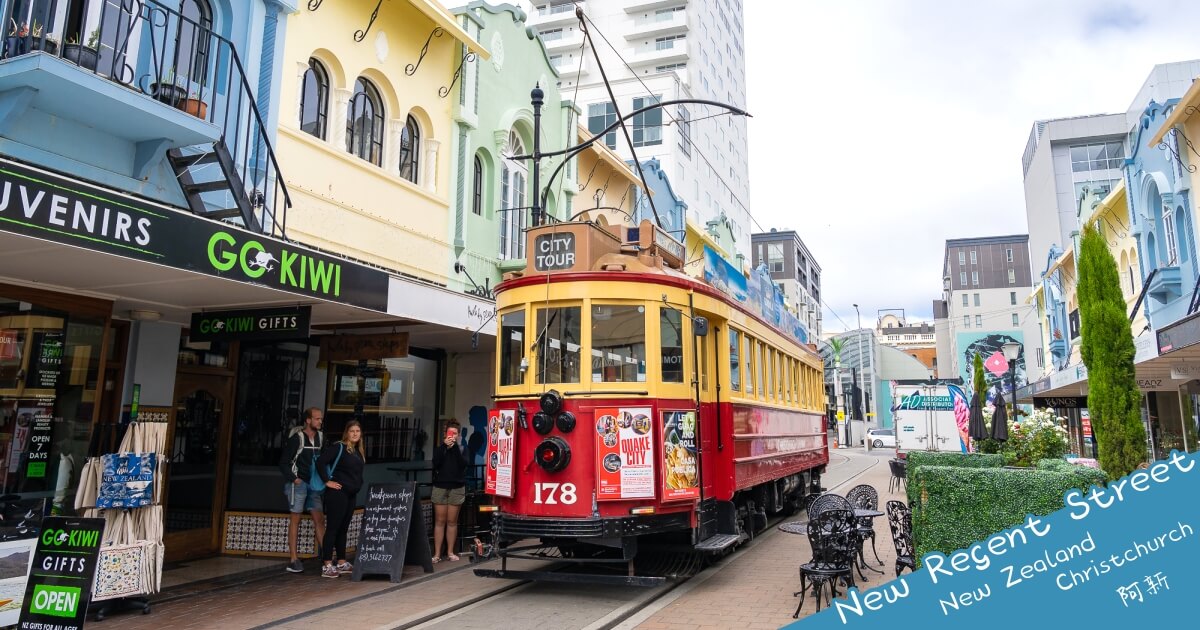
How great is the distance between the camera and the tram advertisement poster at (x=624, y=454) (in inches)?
297

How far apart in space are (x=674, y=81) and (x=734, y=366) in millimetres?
33930

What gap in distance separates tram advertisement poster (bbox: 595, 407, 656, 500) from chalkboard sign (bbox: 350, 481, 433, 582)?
8.90 feet

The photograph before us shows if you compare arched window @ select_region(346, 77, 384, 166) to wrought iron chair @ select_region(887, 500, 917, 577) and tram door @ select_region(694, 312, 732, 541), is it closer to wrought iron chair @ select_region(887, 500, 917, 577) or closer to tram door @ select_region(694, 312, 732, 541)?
tram door @ select_region(694, 312, 732, 541)

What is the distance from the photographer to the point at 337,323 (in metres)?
10.0

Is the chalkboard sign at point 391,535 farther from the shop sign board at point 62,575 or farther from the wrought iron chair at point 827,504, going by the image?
the wrought iron chair at point 827,504

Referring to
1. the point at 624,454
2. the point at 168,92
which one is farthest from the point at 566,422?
the point at 168,92

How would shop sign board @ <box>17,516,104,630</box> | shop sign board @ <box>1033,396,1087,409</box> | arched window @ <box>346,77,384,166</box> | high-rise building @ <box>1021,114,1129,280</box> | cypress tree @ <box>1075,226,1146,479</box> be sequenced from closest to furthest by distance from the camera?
1. shop sign board @ <box>17,516,104,630</box>
2. cypress tree @ <box>1075,226,1146,479</box>
3. arched window @ <box>346,77,384,166</box>
4. shop sign board @ <box>1033,396,1087,409</box>
5. high-rise building @ <box>1021,114,1129,280</box>

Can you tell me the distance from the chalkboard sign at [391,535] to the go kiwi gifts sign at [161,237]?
2.35 metres

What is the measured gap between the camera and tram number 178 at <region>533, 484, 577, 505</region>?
7586 mm

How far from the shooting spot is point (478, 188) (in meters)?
14.5

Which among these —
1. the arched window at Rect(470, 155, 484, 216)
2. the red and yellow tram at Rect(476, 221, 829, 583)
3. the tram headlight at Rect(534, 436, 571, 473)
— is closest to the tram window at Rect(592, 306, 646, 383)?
the red and yellow tram at Rect(476, 221, 829, 583)

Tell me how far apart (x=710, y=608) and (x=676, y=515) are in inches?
36.7

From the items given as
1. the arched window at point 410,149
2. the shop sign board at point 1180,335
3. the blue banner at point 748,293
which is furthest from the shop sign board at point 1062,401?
the arched window at point 410,149

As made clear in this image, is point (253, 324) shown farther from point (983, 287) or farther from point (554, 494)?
point (983, 287)
